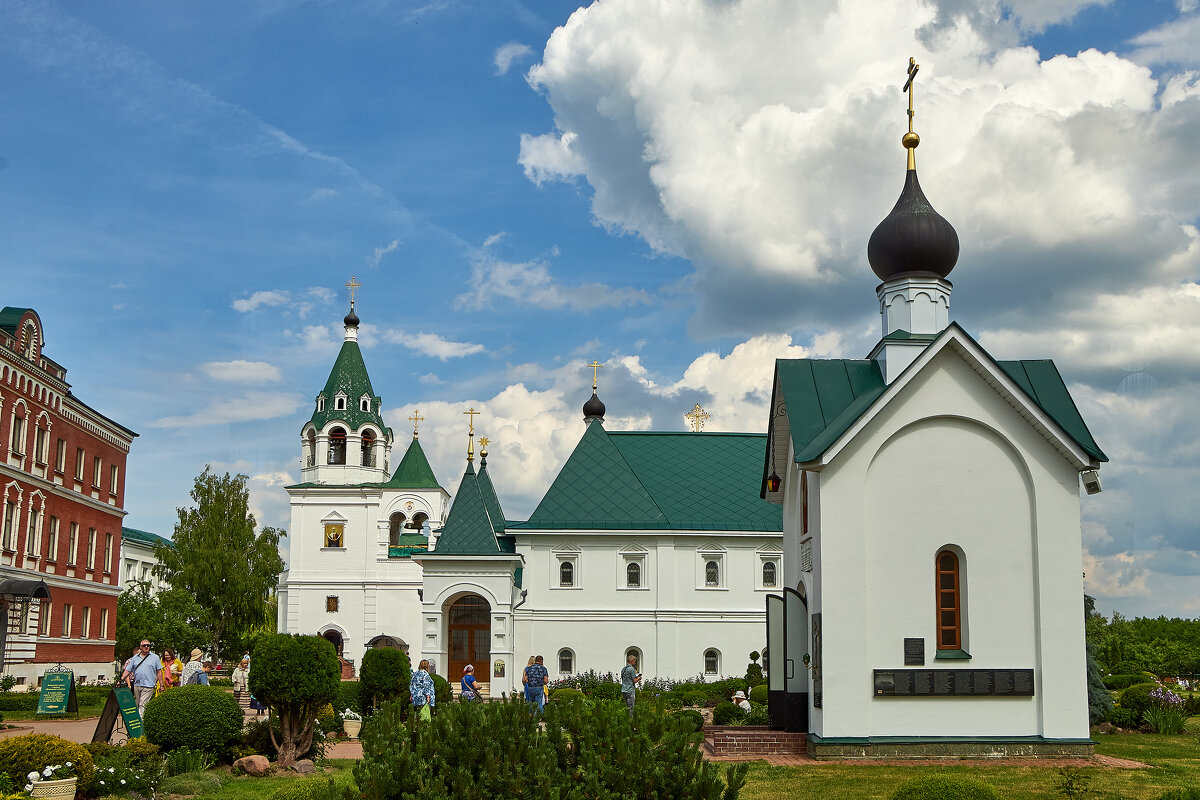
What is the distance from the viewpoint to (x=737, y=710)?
2284 centimetres

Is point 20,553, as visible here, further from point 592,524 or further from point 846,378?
point 846,378

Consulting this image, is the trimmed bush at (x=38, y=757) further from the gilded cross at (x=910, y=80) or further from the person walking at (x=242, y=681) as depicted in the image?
the gilded cross at (x=910, y=80)

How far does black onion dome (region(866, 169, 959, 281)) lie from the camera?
20.7 meters

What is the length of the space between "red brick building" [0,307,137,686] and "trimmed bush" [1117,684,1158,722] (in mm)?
29526

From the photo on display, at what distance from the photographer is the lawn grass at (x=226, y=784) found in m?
13.2

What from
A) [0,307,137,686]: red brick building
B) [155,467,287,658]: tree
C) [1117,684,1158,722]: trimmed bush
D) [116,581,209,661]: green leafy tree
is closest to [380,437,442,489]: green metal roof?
[155,467,287,658]: tree

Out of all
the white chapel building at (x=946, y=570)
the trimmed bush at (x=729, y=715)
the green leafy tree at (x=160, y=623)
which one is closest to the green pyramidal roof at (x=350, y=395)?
the green leafy tree at (x=160, y=623)

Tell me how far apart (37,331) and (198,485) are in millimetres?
19634

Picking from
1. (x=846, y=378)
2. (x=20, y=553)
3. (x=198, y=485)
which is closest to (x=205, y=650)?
(x=198, y=485)

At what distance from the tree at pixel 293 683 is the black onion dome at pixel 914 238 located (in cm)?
1297

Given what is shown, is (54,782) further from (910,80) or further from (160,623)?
(160,623)

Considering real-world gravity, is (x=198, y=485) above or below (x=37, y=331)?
below

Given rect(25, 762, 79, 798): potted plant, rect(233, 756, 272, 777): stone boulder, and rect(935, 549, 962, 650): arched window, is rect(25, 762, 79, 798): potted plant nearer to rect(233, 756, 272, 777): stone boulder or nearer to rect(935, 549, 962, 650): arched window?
rect(233, 756, 272, 777): stone boulder

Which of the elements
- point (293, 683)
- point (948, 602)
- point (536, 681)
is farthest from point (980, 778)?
point (293, 683)
